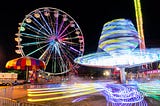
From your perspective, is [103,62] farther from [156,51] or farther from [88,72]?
[88,72]

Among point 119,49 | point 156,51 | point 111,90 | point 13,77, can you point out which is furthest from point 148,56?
point 13,77

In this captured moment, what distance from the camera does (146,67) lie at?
202 feet

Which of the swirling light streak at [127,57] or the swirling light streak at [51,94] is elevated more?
the swirling light streak at [127,57]

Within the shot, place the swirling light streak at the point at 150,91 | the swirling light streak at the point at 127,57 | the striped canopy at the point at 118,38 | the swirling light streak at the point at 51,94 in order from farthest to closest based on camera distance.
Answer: the swirling light streak at the point at 127,57, the striped canopy at the point at 118,38, the swirling light streak at the point at 150,91, the swirling light streak at the point at 51,94

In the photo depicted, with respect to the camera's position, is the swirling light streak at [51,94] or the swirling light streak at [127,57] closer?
the swirling light streak at [51,94]

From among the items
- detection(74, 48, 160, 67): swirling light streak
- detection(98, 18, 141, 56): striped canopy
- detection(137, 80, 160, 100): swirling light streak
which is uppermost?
detection(98, 18, 141, 56): striped canopy

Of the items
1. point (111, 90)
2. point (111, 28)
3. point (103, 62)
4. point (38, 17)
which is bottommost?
point (111, 90)

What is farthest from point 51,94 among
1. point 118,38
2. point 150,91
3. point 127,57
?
point 150,91

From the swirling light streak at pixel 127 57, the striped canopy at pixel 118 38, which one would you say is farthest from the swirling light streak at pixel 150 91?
the striped canopy at pixel 118 38

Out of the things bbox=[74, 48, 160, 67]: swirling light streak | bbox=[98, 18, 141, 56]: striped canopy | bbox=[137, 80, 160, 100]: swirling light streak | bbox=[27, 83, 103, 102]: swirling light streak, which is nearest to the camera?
bbox=[27, 83, 103, 102]: swirling light streak

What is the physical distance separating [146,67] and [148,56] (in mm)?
43368

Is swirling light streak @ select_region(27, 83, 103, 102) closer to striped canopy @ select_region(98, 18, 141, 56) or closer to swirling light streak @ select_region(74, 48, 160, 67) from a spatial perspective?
swirling light streak @ select_region(74, 48, 160, 67)

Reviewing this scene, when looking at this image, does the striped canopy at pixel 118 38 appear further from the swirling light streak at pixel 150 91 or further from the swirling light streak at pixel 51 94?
the swirling light streak at pixel 51 94

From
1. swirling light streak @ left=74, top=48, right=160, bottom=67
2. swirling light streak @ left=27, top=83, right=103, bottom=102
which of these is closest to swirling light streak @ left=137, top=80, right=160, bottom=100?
swirling light streak @ left=74, top=48, right=160, bottom=67
